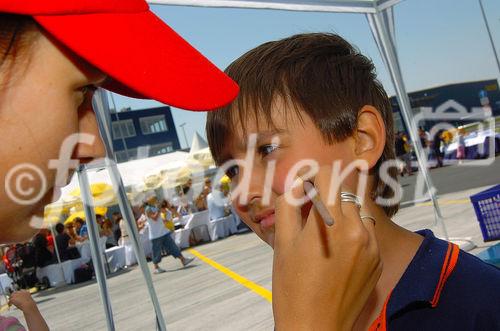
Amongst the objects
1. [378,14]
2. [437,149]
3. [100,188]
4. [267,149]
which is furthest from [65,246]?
[437,149]

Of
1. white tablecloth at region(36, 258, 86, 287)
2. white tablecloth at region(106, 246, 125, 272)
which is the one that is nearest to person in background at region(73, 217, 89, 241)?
white tablecloth at region(36, 258, 86, 287)

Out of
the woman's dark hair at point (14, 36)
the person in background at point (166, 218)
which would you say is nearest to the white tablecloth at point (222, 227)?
the person in background at point (166, 218)

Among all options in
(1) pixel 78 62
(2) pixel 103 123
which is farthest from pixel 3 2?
(2) pixel 103 123

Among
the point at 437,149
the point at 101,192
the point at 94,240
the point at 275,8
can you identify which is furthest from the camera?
the point at 437,149

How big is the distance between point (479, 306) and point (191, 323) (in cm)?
494

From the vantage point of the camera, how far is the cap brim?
0.67 metres

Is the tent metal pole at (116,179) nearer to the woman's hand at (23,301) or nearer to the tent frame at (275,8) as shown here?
the tent frame at (275,8)

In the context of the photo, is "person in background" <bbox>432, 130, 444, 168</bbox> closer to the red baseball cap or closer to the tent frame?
the tent frame

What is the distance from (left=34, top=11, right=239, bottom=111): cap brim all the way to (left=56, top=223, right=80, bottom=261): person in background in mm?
11739

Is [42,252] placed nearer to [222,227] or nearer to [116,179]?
[222,227]

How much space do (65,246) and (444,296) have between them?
1192 centimetres

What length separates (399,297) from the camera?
1099 millimetres

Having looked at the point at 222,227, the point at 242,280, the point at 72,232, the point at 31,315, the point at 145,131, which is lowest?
the point at 242,280

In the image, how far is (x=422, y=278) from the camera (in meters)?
1.11
